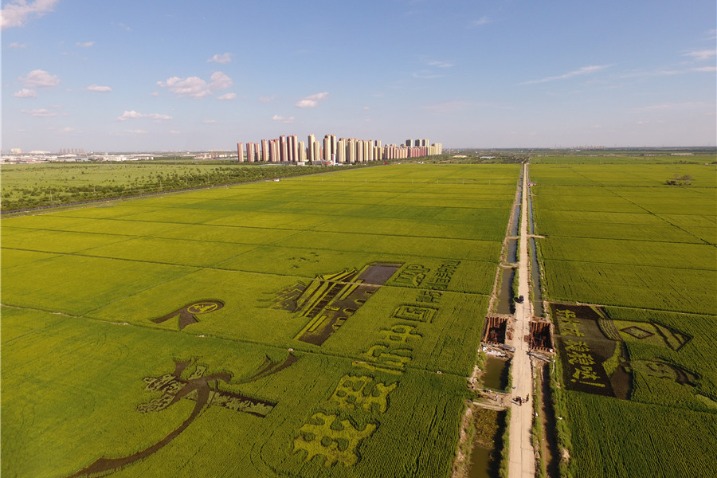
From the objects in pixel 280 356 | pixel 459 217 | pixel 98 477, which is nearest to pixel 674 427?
pixel 280 356

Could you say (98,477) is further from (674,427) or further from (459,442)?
(674,427)

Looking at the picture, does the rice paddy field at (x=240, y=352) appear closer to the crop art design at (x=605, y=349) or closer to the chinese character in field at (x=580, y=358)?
the crop art design at (x=605, y=349)

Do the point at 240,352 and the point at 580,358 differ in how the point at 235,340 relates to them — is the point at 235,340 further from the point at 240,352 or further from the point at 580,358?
the point at 580,358

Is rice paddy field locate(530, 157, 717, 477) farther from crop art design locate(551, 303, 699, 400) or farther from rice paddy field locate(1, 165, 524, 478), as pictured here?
rice paddy field locate(1, 165, 524, 478)

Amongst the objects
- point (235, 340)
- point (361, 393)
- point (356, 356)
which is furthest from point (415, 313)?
point (235, 340)

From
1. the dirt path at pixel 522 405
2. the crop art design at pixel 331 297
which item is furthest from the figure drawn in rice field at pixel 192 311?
A: the dirt path at pixel 522 405

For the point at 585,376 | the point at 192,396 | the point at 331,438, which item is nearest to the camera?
the point at 331,438
